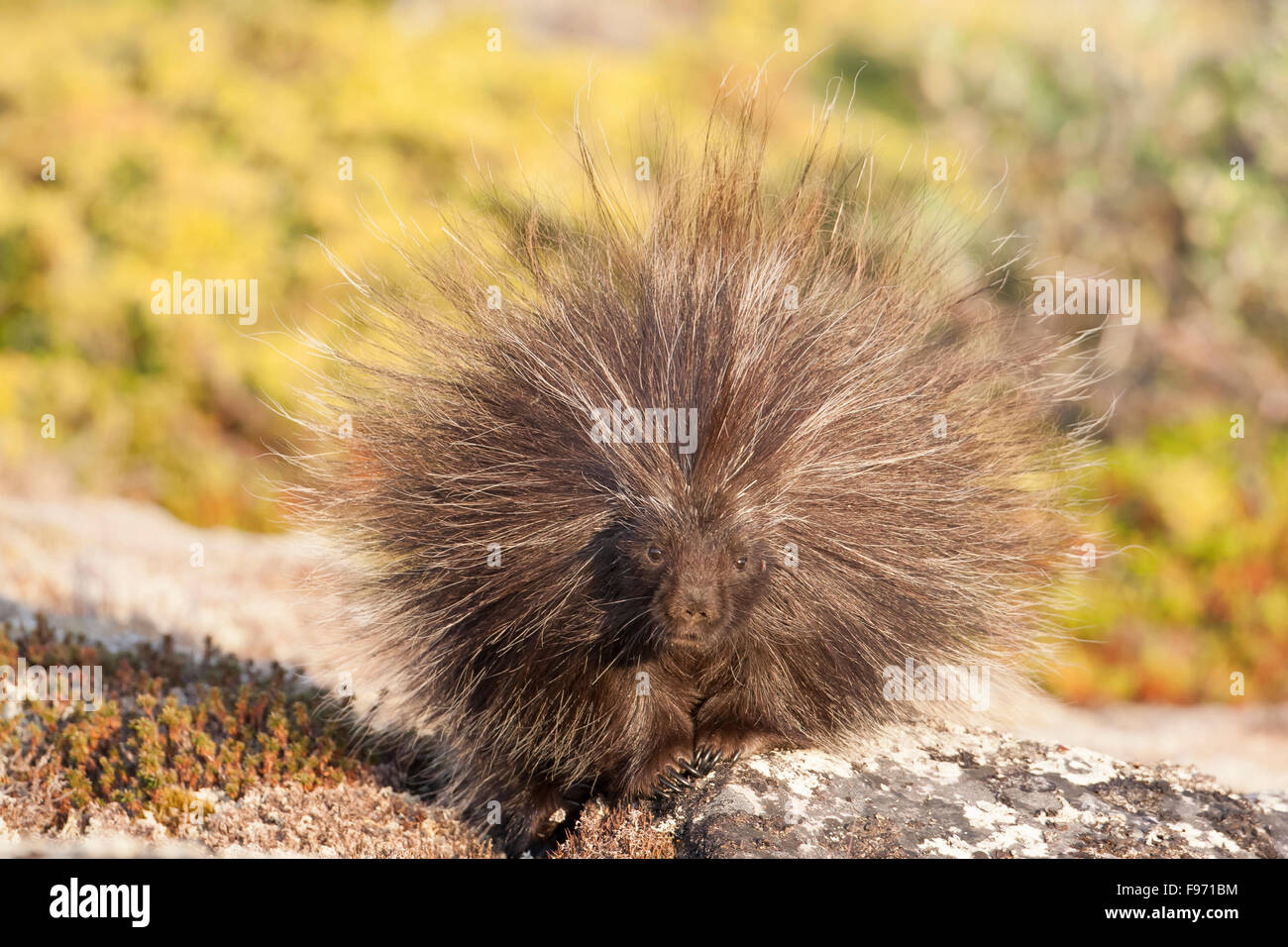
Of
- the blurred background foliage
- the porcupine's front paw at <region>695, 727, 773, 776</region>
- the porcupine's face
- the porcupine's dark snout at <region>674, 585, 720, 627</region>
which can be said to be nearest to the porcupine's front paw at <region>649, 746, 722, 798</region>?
the porcupine's front paw at <region>695, 727, 773, 776</region>

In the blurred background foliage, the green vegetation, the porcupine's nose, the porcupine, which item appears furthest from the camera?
the blurred background foliage

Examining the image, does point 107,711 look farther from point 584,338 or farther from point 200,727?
point 584,338

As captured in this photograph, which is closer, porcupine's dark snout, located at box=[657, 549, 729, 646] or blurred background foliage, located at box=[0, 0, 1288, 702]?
porcupine's dark snout, located at box=[657, 549, 729, 646]

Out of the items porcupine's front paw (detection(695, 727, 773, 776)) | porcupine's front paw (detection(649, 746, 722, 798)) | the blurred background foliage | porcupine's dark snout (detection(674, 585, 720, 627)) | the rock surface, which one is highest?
the blurred background foliage

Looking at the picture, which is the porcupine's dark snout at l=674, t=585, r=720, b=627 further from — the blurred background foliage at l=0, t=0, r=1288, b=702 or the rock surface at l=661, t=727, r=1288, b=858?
the blurred background foliage at l=0, t=0, r=1288, b=702

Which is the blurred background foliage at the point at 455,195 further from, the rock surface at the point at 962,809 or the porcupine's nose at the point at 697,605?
the porcupine's nose at the point at 697,605

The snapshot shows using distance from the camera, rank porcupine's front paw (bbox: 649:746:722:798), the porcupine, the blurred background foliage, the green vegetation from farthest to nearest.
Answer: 1. the blurred background foliage
2. the green vegetation
3. porcupine's front paw (bbox: 649:746:722:798)
4. the porcupine

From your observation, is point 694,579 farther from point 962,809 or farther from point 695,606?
point 962,809
